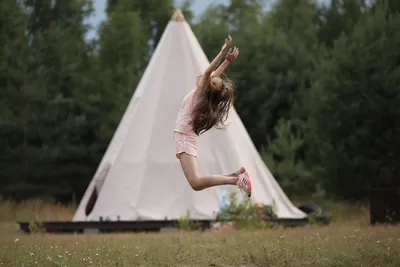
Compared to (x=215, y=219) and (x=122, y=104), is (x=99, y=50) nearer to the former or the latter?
(x=122, y=104)

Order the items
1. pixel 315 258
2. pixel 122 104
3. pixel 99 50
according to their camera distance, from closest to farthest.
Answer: pixel 315 258
pixel 122 104
pixel 99 50

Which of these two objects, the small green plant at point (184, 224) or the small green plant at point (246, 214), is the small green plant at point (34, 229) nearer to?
the small green plant at point (184, 224)

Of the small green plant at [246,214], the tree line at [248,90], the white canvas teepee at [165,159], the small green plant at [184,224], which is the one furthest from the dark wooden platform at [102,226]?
the tree line at [248,90]

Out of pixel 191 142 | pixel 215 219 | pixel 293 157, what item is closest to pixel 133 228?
pixel 215 219

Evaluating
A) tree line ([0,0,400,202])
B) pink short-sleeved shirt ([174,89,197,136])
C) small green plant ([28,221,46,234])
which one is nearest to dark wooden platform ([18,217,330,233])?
small green plant ([28,221,46,234])

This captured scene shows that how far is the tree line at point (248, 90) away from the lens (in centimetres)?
2698

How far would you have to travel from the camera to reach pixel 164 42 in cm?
2031

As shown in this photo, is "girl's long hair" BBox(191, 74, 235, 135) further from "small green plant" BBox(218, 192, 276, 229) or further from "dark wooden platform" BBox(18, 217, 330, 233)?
"dark wooden platform" BBox(18, 217, 330, 233)

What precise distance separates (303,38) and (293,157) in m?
9.12

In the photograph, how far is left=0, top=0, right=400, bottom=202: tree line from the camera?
88.5ft

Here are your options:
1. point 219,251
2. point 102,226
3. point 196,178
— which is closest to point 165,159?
point 102,226

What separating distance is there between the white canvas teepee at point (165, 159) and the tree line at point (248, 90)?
23.8 ft

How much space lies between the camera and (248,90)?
119ft

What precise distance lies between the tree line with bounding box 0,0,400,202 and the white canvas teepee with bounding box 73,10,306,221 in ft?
23.8
